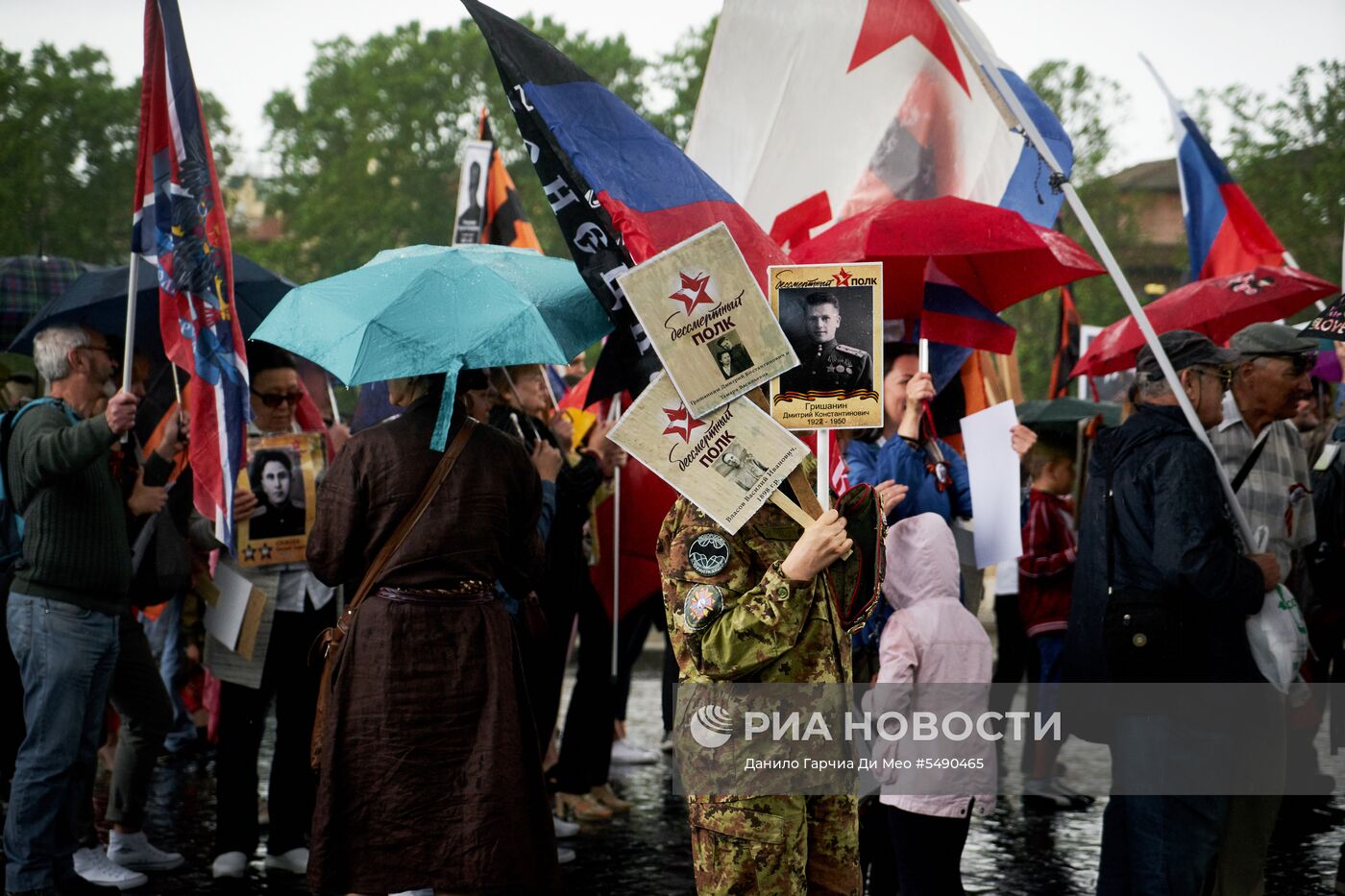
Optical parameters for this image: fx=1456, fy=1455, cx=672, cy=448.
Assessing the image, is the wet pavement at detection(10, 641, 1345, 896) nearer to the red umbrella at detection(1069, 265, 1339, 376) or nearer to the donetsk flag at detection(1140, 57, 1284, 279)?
the red umbrella at detection(1069, 265, 1339, 376)

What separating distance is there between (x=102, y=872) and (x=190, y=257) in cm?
249

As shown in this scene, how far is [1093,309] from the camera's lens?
24797mm

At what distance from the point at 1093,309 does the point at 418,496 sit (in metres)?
22.0

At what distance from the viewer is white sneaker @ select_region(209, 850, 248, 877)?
5824 mm

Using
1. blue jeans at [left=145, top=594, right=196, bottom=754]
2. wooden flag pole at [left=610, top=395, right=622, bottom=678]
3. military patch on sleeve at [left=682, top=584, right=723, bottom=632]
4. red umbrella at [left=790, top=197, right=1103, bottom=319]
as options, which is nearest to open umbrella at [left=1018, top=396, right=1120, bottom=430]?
wooden flag pole at [left=610, top=395, right=622, bottom=678]

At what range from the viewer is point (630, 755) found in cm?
847

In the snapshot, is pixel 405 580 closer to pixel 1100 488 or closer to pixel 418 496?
pixel 418 496

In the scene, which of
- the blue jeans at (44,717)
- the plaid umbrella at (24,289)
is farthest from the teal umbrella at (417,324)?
the plaid umbrella at (24,289)

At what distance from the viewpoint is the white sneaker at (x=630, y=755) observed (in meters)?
8.41

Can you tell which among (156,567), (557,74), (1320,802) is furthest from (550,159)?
(1320,802)

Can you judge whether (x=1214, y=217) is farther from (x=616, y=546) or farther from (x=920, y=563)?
(x=920, y=563)

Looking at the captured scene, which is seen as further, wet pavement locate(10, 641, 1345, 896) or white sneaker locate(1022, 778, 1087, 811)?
white sneaker locate(1022, 778, 1087, 811)

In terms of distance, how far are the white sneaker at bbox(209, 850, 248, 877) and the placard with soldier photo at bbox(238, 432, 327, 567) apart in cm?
117

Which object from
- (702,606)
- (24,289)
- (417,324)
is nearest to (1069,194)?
(702,606)
